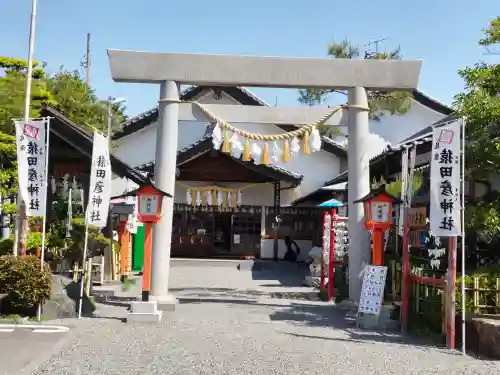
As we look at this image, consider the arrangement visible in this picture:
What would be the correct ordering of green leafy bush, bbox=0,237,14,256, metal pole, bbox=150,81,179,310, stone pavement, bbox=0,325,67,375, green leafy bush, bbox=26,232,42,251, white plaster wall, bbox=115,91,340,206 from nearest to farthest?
stone pavement, bbox=0,325,67,375
green leafy bush, bbox=0,237,14,256
metal pole, bbox=150,81,179,310
green leafy bush, bbox=26,232,42,251
white plaster wall, bbox=115,91,340,206

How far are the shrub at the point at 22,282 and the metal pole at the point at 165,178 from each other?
2683mm

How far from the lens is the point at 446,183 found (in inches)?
346

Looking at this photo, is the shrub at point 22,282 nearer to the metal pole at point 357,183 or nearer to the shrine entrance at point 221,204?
the metal pole at point 357,183

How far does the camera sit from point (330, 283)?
14789 mm

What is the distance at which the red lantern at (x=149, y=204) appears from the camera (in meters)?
11.5

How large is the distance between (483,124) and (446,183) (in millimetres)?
1342

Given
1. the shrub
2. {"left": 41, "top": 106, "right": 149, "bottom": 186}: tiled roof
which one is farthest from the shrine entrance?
the shrub

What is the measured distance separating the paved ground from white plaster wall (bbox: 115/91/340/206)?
14546 millimetres

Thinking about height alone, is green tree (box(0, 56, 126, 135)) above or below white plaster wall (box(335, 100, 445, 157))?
below

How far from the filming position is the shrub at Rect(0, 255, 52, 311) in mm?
9844

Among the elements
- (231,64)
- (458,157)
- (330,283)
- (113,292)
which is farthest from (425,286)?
(113,292)

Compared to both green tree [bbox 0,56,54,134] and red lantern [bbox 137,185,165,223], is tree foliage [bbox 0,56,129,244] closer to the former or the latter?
green tree [bbox 0,56,54,134]

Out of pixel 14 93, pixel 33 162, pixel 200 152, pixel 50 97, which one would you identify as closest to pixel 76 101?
pixel 50 97

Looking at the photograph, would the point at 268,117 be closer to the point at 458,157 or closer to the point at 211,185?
the point at 458,157
